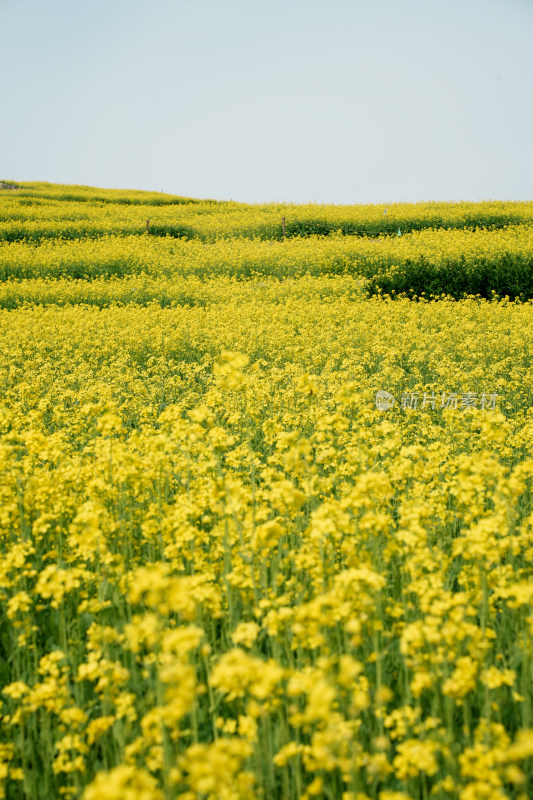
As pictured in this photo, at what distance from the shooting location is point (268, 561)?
329 cm

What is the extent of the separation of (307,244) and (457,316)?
12.9m

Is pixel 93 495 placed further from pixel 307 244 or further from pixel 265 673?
pixel 307 244

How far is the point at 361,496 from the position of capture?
2.69 m

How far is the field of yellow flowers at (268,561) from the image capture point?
2027 millimetres

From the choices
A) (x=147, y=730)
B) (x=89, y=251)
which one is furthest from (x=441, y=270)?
(x=147, y=730)

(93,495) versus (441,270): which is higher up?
(441,270)

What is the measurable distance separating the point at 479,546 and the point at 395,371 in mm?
5904

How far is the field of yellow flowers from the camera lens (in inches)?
79.8

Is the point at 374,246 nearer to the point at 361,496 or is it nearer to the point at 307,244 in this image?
the point at 307,244

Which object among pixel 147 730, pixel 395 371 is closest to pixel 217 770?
pixel 147 730

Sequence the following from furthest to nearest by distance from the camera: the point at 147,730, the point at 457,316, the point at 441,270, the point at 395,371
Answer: the point at 441,270 < the point at 457,316 < the point at 395,371 < the point at 147,730

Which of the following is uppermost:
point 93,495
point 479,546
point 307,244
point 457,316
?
point 307,244

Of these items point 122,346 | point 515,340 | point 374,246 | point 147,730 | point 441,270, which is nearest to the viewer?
point 147,730

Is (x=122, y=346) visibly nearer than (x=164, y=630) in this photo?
No
